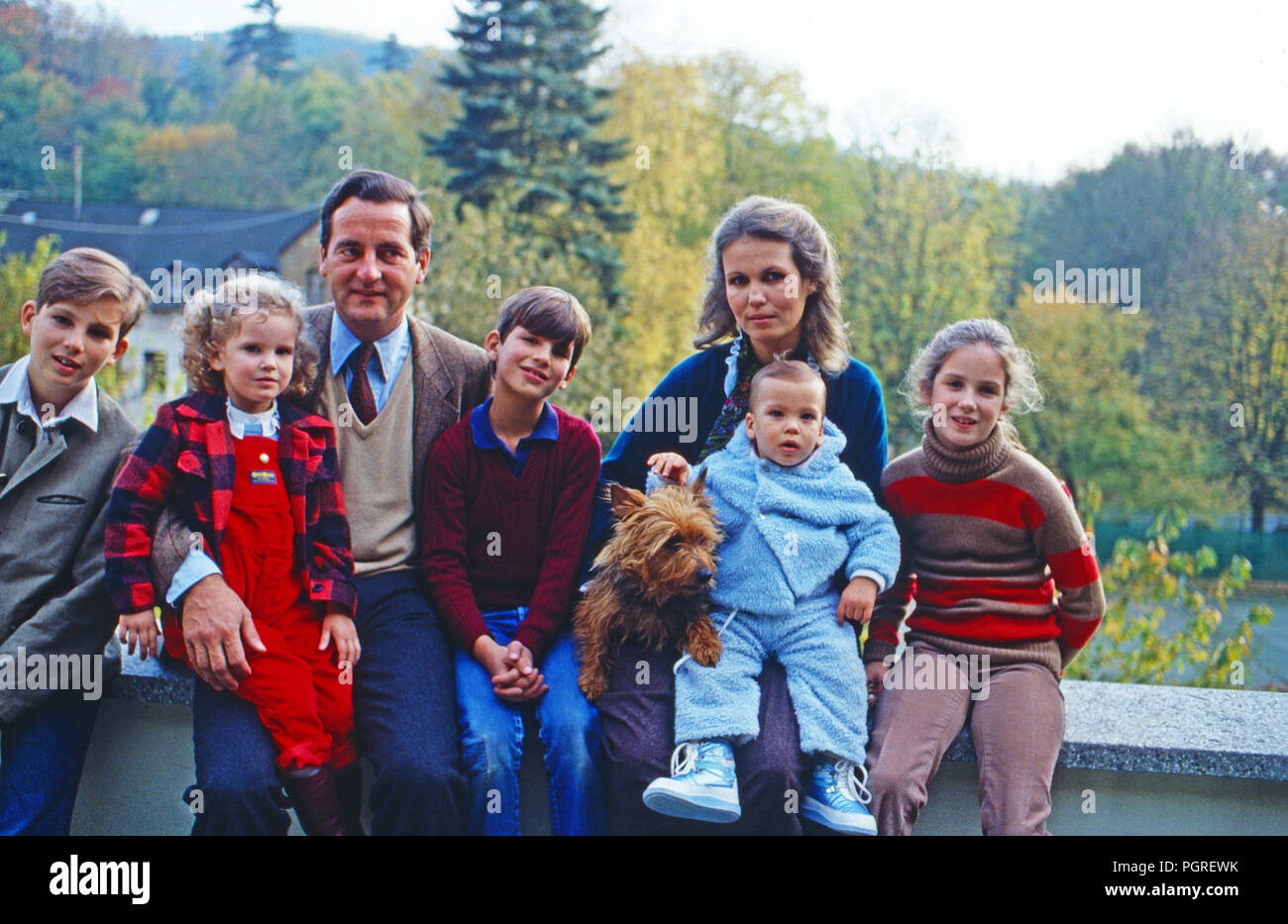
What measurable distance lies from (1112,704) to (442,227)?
60.4ft

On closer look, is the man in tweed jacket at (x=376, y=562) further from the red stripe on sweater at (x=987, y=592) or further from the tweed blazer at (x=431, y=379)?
the red stripe on sweater at (x=987, y=592)

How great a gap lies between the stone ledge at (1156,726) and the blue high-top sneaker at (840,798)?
0.28m

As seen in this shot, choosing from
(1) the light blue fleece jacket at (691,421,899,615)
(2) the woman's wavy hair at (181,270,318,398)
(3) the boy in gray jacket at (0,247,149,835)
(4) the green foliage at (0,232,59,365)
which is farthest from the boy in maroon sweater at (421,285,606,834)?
(4) the green foliage at (0,232,59,365)

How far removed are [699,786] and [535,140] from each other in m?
21.0

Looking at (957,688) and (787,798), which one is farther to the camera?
(957,688)

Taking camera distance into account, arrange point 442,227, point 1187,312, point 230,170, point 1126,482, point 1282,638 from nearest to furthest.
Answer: point 1282,638, point 1187,312, point 442,227, point 1126,482, point 230,170

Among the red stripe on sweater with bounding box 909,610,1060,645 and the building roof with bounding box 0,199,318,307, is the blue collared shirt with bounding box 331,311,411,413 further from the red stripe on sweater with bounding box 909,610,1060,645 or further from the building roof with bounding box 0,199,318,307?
the building roof with bounding box 0,199,318,307

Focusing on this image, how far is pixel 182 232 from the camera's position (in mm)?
38594

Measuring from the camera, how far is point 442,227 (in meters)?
20.1

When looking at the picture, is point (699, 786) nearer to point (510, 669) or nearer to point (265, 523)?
point (510, 669)

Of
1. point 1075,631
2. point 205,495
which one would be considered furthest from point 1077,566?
point 205,495

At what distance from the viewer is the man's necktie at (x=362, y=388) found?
120 inches
